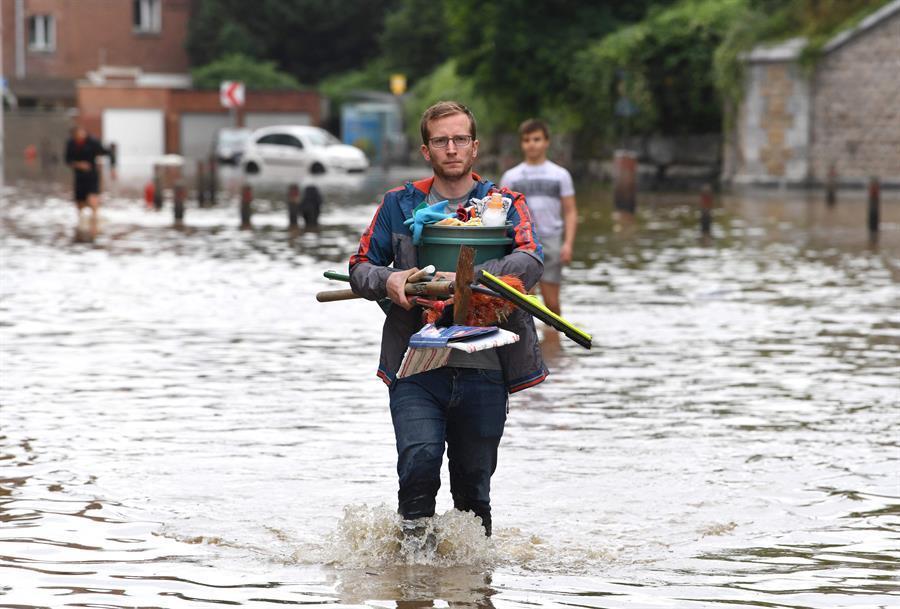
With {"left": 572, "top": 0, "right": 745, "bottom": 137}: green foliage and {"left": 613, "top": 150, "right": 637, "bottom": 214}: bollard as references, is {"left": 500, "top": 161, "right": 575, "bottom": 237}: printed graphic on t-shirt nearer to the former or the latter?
{"left": 613, "top": 150, "right": 637, "bottom": 214}: bollard

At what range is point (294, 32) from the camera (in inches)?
3041

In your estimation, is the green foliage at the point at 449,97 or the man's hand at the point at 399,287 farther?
the green foliage at the point at 449,97

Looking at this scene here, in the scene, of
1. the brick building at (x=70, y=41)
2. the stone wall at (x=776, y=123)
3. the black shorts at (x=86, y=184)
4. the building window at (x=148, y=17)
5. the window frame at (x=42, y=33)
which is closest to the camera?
the black shorts at (x=86, y=184)

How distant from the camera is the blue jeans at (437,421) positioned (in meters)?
5.90

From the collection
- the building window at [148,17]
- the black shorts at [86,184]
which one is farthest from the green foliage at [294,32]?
the black shorts at [86,184]

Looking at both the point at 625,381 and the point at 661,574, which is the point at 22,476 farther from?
the point at 625,381

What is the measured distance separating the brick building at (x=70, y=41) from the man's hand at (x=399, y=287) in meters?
71.1

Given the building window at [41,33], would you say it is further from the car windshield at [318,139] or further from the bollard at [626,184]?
the bollard at [626,184]

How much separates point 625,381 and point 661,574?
4667 mm

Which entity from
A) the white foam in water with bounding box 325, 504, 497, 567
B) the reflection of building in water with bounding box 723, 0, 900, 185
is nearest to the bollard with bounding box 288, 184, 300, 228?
the reflection of building in water with bounding box 723, 0, 900, 185

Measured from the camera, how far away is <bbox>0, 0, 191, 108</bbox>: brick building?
74250mm

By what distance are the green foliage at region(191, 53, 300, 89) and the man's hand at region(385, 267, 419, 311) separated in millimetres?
67552

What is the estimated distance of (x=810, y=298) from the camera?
15.5 meters

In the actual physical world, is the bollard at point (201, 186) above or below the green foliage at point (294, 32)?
below
